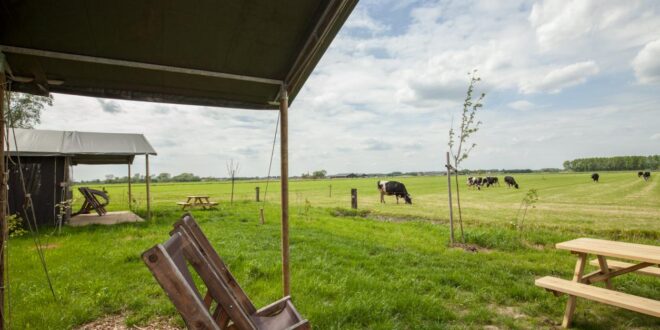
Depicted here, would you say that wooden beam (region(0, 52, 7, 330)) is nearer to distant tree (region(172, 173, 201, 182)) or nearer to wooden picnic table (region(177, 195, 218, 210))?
wooden picnic table (region(177, 195, 218, 210))

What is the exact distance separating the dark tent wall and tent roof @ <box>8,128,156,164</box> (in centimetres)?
46

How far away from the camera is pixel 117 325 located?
363 cm

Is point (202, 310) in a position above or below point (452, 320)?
above

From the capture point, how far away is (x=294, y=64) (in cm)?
306

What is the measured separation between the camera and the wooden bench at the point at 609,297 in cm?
300

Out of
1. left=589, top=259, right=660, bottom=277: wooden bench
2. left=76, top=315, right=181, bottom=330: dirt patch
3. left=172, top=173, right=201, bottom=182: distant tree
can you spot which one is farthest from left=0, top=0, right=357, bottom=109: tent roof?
left=172, top=173, right=201, bottom=182: distant tree

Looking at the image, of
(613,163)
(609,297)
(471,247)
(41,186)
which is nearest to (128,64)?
(609,297)

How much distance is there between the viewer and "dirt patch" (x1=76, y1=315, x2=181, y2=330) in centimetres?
356

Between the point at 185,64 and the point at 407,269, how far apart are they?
15.1 ft

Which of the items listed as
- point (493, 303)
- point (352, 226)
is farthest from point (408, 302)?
point (352, 226)

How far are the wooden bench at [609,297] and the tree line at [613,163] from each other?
414ft

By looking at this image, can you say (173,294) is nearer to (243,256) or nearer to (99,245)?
(243,256)

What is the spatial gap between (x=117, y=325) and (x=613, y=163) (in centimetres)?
14524

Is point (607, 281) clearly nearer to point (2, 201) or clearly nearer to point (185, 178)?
point (2, 201)
